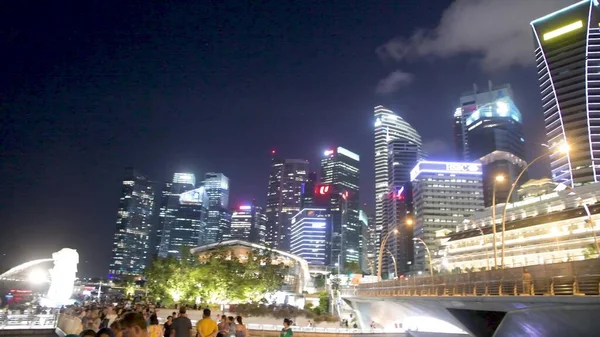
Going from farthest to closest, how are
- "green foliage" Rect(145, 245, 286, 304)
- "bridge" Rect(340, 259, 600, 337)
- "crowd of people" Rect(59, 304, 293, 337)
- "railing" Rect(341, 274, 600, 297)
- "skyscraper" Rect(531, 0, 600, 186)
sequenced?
"skyscraper" Rect(531, 0, 600, 186) < "green foliage" Rect(145, 245, 286, 304) < "bridge" Rect(340, 259, 600, 337) < "railing" Rect(341, 274, 600, 297) < "crowd of people" Rect(59, 304, 293, 337)

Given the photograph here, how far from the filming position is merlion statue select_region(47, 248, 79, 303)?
5872 cm

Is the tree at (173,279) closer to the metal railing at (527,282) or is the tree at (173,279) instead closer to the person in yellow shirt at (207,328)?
the metal railing at (527,282)

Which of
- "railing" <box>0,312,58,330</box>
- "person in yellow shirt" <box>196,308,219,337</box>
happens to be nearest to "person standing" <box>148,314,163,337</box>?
"person in yellow shirt" <box>196,308,219,337</box>

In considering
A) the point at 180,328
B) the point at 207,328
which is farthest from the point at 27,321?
the point at 207,328

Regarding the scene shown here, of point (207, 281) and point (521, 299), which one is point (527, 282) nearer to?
point (521, 299)

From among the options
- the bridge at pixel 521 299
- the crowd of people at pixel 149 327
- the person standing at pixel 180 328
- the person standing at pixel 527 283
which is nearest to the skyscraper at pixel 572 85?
the bridge at pixel 521 299

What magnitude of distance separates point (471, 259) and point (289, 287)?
5351 cm

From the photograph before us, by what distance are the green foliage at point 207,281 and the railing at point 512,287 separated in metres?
36.7

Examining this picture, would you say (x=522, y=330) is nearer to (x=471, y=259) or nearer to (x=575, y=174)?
(x=471, y=259)

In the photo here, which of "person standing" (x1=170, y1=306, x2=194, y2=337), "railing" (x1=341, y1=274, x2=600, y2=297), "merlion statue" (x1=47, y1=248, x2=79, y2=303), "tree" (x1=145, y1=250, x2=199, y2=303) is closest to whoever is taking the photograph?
"person standing" (x1=170, y1=306, x2=194, y2=337)

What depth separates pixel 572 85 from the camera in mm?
175250

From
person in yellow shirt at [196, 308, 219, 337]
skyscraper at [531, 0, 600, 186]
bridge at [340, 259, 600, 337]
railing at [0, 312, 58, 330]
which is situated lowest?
railing at [0, 312, 58, 330]

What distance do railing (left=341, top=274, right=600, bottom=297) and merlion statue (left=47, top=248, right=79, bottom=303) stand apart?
44285mm

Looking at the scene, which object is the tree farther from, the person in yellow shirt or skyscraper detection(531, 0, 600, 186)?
skyscraper detection(531, 0, 600, 186)
